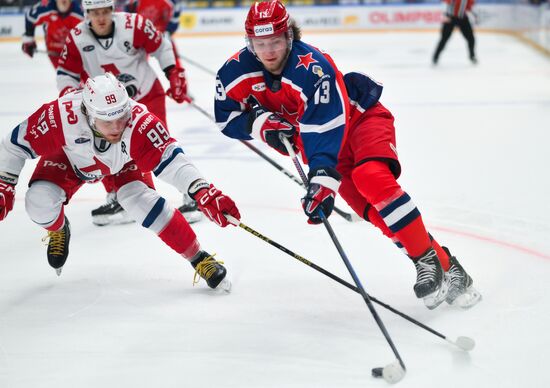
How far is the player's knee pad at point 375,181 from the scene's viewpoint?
270 cm

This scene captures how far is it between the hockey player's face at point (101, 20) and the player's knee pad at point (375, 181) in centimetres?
204

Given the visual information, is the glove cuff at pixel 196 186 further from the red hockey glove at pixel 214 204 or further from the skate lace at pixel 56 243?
the skate lace at pixel 56 243

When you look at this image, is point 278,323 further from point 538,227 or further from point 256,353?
point 538,227

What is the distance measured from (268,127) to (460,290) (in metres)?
1.00

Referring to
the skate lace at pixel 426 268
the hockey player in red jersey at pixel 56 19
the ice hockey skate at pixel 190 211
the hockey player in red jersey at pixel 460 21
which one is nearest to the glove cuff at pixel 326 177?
the skate lace at pixel 426 268

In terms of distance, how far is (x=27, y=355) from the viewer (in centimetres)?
259

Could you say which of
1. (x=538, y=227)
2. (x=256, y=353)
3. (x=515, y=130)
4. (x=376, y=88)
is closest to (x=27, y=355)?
(x=256, y=353)

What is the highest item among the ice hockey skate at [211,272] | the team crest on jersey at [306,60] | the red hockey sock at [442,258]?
the team crest on jersey at [306,60]

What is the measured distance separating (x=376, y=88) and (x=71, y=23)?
3820 mm

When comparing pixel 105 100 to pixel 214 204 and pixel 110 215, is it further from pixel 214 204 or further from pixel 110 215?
pixel 110 215

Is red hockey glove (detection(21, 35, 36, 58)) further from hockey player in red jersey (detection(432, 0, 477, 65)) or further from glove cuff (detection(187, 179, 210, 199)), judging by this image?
hockey player in red jersey (detection(432, 0, 477, 65))

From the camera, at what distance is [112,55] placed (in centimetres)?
427

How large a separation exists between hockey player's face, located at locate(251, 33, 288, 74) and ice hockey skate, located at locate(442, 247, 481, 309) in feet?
3.52

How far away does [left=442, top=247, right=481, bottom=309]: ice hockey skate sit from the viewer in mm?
2867
